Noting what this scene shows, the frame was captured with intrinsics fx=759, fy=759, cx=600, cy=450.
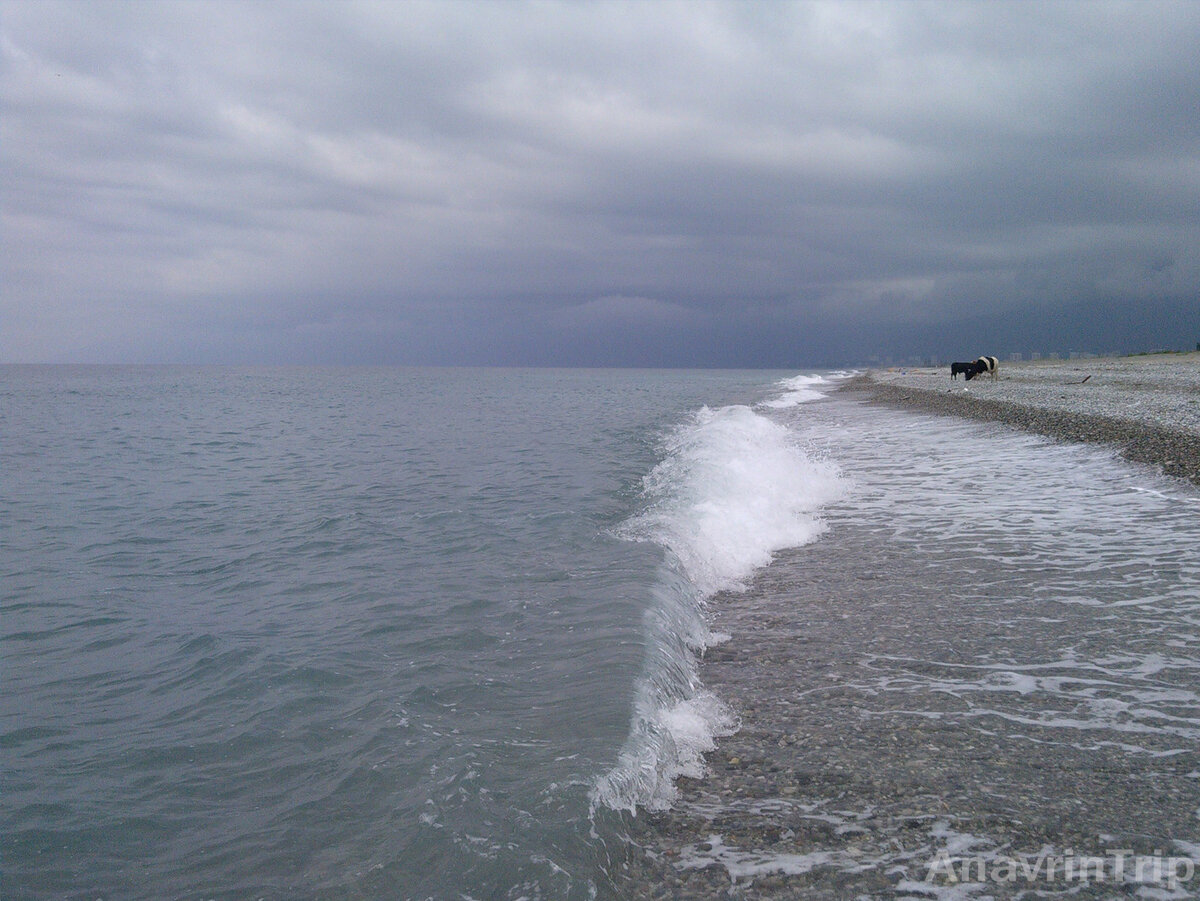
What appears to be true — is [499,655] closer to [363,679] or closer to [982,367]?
[363,679]

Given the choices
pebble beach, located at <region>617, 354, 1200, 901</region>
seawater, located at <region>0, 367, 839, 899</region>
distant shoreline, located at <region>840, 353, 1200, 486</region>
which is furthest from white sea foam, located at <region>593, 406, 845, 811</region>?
distant shoreline, located at <region>840, 353, 1200, 486</region>

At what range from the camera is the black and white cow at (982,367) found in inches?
1975

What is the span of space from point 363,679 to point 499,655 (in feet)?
3.63

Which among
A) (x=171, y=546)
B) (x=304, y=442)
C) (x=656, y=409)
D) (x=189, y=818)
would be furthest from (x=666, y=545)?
(x=656, y=409)

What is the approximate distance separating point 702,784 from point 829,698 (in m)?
1.40

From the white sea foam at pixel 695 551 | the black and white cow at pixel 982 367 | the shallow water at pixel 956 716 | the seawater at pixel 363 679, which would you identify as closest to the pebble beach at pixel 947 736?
the shallow water at pixel 956 716

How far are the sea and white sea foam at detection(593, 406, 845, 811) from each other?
37 millimetres

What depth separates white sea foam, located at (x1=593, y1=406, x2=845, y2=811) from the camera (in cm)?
455

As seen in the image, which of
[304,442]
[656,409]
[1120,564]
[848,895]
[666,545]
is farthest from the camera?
[656,409]

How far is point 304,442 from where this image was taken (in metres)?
27.9

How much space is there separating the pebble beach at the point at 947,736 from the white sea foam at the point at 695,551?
0.64 feet

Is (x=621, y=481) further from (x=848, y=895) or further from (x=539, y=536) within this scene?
(x=848, y=895)

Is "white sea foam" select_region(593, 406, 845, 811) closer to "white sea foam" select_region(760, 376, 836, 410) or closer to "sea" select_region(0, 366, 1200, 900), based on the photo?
"sea" select_region(0, 366, 1200, 900)

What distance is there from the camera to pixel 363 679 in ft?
19.9
